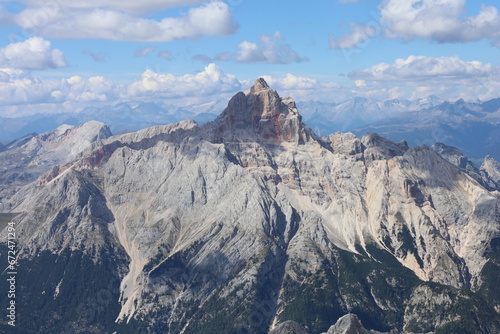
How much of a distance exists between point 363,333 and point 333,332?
1003 cm

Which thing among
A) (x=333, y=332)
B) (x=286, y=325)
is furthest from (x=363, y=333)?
(x=286, y=325)

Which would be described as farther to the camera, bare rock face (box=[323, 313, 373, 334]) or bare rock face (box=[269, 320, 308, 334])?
bare rock face (box=[269, 320, 308, 334])

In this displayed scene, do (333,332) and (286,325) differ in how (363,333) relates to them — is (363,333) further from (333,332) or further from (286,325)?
(286,325)

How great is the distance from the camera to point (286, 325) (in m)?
190

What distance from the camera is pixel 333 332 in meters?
190

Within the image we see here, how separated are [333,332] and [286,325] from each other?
1600 centimetres

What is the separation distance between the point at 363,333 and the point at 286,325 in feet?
83.5

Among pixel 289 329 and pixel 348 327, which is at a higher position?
pixel 348 327

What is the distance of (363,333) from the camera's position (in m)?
186

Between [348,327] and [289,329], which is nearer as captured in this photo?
[348,327]

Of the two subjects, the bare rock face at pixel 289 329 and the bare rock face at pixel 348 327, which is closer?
the bare rock face at pixel 348 327
